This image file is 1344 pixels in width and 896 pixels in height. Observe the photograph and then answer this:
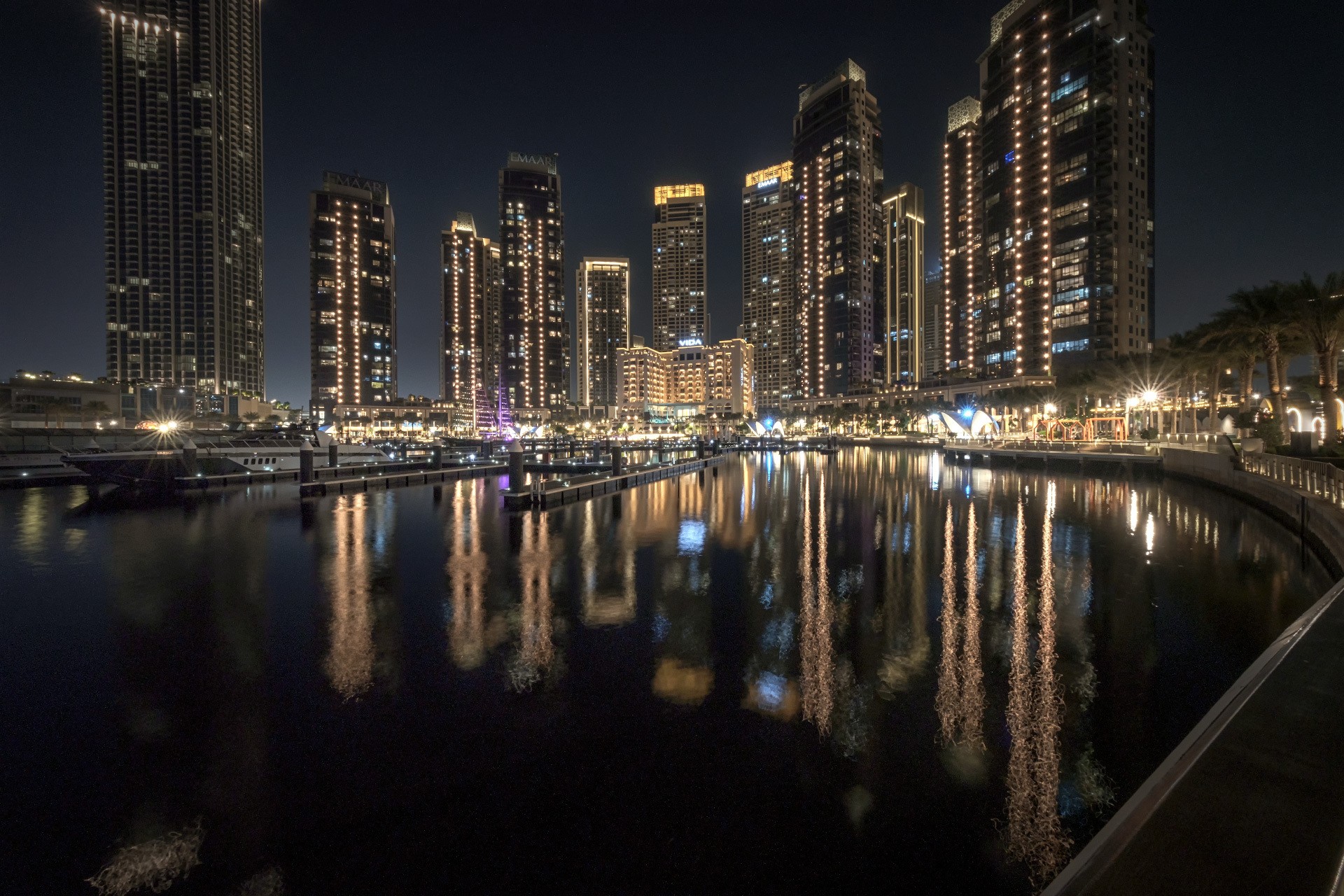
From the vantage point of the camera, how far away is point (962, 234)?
141 metres

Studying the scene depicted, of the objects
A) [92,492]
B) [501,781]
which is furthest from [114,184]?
[501,781]

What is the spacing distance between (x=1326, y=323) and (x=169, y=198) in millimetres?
165477

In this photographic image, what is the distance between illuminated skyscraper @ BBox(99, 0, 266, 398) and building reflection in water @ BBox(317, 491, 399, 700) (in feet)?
426

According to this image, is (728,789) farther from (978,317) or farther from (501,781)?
(978,317)

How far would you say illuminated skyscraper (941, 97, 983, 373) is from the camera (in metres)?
134

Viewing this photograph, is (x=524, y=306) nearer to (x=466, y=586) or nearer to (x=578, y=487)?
(x=578, y=487)

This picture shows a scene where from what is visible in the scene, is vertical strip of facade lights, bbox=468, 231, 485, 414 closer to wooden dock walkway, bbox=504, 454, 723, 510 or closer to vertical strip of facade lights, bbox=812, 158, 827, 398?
vertical strip of facade lights, bbox=812, 158, 827, 398

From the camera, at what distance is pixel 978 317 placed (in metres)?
127

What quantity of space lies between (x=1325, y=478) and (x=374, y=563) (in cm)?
2691

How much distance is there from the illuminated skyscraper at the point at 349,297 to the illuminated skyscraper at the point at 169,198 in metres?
21.5

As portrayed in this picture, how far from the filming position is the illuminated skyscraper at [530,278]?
602ft

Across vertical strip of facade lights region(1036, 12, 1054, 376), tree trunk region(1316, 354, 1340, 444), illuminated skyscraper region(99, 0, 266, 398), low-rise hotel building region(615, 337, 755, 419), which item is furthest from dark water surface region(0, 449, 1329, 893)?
low-rise hotel building region(615, 337, 755, 419)

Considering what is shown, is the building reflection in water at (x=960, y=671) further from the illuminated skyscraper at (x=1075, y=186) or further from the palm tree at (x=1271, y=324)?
the illuminated skyscraper at (x=1075, y=186)

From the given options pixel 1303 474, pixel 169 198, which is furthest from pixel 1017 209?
pixel 169 198
